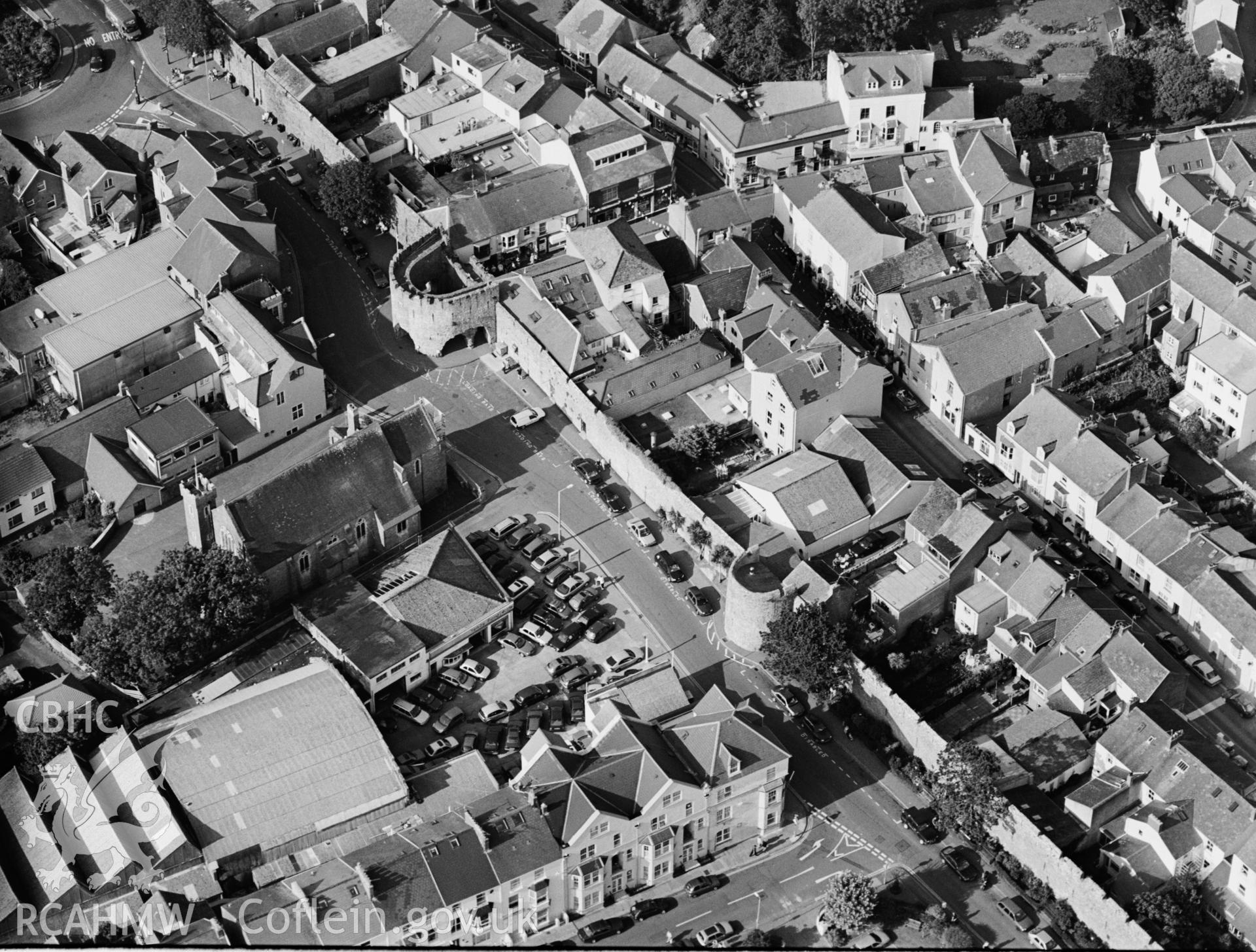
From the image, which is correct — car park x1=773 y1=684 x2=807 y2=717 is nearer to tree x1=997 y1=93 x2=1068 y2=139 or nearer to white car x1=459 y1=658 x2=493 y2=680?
white car x1=459 y1=658 x2=493 y2=680

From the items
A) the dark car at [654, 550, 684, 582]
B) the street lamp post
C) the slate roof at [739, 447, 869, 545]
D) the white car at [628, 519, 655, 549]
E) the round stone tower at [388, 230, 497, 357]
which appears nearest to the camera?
the dark car at [654, 550, 684, 582]

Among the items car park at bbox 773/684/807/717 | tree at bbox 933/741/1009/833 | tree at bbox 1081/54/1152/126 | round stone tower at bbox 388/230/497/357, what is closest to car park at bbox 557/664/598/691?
car park at bbox 773/684/807/717

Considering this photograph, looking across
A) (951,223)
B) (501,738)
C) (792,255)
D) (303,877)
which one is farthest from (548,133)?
(303,877)

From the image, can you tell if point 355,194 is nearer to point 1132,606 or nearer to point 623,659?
point 623,659

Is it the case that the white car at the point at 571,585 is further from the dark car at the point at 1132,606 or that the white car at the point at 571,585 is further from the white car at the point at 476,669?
the dark car at the point at 1132,606

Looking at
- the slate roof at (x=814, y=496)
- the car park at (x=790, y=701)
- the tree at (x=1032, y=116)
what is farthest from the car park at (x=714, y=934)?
the tree at (x=1032, y=116)

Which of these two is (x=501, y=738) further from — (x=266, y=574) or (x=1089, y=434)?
(x=1089, y=434)

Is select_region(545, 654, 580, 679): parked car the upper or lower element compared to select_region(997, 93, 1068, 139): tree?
lower
